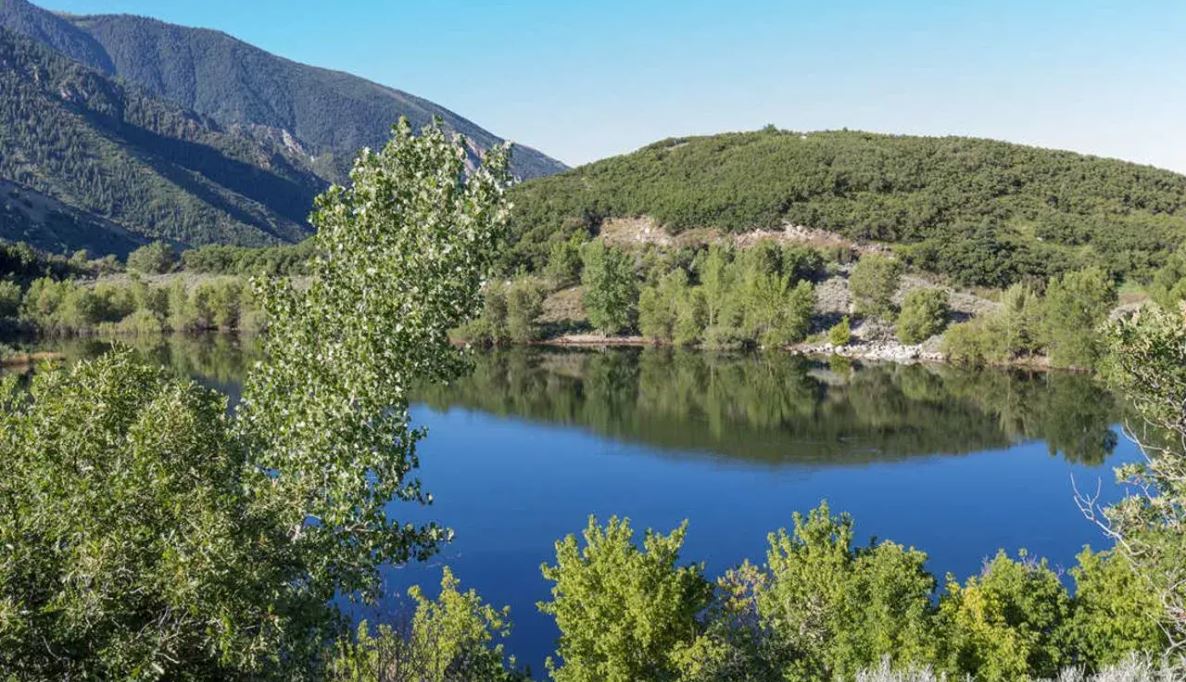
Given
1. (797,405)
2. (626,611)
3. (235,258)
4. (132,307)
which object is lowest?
(132,307)

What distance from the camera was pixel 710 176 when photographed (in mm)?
173000

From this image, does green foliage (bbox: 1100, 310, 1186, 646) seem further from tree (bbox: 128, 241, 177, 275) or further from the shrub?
tree (bbox: 128, 241, 177, 275)

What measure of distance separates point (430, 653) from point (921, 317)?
299ft

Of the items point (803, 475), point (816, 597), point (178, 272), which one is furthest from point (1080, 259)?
point (178, 272)

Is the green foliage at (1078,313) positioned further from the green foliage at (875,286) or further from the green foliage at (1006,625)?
the green foliage at (1006,625)

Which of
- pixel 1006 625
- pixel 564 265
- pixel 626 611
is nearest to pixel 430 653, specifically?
pixel 626 611

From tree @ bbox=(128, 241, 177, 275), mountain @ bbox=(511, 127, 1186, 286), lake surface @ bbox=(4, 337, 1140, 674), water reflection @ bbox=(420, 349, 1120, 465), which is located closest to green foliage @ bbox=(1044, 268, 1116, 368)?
water reflection @ bbox=(420, 349, 1120, 465)

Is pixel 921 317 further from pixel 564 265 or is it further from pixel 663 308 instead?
pixel 564 265

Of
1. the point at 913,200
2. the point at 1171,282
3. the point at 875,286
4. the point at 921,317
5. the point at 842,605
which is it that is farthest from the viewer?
the point at 913,200

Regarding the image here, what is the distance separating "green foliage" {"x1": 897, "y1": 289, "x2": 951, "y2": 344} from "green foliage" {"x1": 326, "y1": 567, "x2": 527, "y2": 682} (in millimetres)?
87398

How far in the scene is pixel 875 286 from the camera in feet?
349

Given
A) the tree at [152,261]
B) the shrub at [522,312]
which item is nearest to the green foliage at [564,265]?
the shrub at [522,312]

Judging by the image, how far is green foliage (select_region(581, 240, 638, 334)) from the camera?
113 meters

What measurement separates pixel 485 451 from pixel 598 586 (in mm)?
38195
